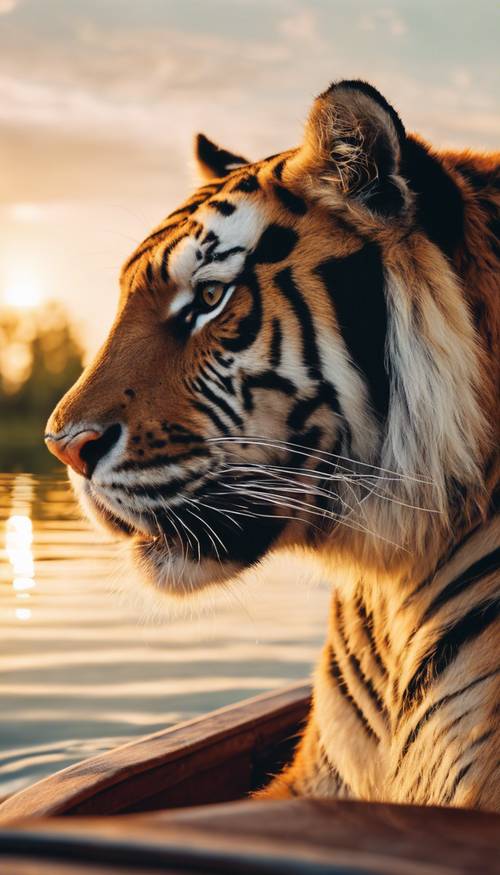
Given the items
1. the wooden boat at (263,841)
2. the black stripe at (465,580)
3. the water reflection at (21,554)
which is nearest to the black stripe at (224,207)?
the black stripe at (465,580)

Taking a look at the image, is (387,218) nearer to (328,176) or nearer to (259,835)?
(328,176)

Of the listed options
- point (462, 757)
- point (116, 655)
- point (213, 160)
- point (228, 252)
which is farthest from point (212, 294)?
point (116, 655)

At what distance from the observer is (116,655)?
618 centimetres

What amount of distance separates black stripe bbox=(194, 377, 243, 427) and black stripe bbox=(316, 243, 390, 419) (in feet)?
0.66

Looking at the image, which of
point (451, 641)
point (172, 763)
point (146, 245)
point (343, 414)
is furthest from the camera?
point (172, 763)

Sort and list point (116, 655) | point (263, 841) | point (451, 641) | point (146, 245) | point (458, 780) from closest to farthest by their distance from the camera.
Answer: point (263, 841) < point (458, 780) < point (451, 641) < point (146, 245) < point (116, 655)

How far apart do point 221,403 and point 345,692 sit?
526mm

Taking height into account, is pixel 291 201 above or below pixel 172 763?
above

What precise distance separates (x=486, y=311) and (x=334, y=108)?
1.33 ft

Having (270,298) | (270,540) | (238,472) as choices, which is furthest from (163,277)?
(270,540)

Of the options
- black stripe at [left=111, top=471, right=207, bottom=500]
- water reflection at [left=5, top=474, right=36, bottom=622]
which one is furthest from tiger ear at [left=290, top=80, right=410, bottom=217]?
water reflection at [left=5, top=474, right=36, bottom=622]

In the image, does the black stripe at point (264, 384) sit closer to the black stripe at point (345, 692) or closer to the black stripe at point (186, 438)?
the black stripe at point (186, 438)

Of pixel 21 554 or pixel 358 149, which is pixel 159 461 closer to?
pixel 358 149

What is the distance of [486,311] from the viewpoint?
1.60 m
